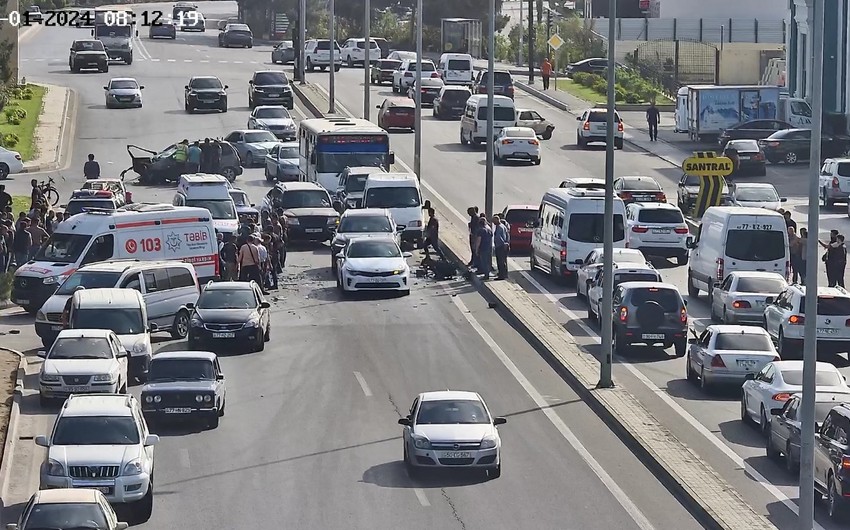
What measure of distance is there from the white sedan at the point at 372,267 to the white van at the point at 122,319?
8499 mm

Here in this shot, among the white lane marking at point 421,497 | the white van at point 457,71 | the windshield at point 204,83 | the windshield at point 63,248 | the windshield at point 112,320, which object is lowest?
the white lane marking at point 421,497

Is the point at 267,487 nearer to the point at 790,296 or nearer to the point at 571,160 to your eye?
the point at 790,296

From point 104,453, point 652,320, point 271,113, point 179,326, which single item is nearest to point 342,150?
point 271,113

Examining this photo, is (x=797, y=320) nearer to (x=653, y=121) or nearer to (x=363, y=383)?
(x=363, y=383)

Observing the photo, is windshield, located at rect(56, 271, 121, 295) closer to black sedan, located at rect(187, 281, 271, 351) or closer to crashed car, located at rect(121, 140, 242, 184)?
black sedan, located at rect(187, 281, 271, 351)

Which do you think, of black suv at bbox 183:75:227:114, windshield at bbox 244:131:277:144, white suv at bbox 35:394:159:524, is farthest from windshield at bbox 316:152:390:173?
white suv at bbox 35:394:159:524

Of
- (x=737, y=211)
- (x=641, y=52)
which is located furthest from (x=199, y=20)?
(x=737, y=211)

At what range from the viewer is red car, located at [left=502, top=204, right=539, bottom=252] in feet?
150

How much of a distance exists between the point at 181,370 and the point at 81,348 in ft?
7.47

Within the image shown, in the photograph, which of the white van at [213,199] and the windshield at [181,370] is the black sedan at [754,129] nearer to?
the white van at [213,199]

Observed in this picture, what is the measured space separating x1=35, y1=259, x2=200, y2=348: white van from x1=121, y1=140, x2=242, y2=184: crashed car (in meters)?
21.4

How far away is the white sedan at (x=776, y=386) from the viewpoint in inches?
1002

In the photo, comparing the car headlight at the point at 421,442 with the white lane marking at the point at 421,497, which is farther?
the car headlight at the point at 421,442

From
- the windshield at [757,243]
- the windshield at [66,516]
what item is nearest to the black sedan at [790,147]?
the windshield at [757,243]
